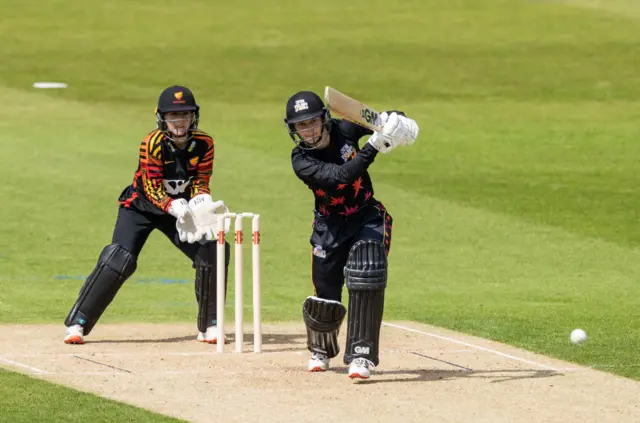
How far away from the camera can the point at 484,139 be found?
23.9m

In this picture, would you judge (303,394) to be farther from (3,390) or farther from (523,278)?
(523,278)

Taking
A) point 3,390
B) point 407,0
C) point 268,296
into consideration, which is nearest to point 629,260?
point 268,296

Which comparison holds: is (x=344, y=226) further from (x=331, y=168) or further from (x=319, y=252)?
(x=331, y=168)

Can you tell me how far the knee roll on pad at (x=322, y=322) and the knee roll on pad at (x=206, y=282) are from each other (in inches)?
57.5

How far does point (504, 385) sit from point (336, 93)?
2139 millimetres

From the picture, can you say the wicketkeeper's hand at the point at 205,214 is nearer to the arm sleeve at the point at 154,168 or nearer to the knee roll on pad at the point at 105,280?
the arm sleeve at the point at 154,168

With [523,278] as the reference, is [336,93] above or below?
above

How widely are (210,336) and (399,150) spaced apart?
12159 mm

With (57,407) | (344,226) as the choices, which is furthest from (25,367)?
(344,226)

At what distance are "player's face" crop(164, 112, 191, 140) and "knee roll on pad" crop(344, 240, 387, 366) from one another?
6.75 feet

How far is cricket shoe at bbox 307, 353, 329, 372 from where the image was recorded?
1011 centimetres

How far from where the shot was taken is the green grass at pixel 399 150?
13984mm

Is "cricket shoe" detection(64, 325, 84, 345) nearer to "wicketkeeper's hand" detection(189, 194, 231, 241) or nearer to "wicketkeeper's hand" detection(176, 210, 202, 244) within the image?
"wicketkeeper's hand" detection(176, 210, 202, 244)

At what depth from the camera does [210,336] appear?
37.3ft
